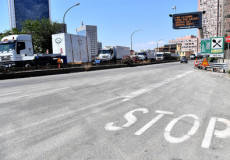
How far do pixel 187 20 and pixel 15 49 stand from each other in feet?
109

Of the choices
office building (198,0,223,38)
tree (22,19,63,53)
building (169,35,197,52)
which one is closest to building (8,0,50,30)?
tree (22,19,63,53)

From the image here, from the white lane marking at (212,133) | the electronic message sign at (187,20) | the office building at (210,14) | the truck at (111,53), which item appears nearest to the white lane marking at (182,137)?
the white lane marking at (212,133)

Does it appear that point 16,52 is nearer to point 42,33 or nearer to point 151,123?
point 151,123

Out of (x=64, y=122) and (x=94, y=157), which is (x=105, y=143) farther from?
(x=64, y=122)

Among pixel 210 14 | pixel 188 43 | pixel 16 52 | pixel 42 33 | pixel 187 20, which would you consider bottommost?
pixel 16 52

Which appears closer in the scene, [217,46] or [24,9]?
[217,46]

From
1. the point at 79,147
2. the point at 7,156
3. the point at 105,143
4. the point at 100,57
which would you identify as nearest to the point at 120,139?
the point at 105,143

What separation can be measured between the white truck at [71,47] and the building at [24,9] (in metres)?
129

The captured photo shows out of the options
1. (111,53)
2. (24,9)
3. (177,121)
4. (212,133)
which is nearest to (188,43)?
(24,9)

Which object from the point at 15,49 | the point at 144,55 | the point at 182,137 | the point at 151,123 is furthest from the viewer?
A: the point at 144,55

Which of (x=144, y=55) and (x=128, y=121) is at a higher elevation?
(x=144, y=55)

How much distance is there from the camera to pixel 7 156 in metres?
2.87

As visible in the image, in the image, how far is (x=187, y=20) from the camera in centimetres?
4053

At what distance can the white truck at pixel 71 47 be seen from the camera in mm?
24578
